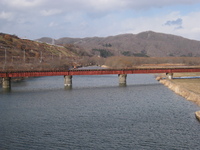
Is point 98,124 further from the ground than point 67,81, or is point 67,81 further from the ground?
point 67,81

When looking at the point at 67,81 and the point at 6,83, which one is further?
the point at 67,81

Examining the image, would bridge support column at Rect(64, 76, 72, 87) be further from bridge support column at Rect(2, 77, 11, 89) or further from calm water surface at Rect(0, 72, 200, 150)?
calm water surface at Rect(0, 72, 200, 150)

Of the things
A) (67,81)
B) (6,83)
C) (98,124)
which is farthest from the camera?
(67,81)

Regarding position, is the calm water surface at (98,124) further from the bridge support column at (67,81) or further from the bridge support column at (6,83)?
the bridge support column at (67,81)

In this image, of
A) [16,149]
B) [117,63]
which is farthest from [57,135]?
[117,63]

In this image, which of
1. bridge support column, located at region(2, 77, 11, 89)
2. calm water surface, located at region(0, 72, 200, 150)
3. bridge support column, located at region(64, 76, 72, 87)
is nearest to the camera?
calm water surface, located at region(0, 72, 200, 150)

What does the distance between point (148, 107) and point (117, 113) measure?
6.65 m

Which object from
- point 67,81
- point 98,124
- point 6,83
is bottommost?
point 98,124

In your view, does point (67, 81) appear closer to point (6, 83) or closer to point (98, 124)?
point (6, 83)

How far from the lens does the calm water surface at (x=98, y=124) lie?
29.0 metres

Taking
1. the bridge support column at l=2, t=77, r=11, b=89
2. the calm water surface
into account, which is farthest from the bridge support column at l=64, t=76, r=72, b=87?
the calm water surface

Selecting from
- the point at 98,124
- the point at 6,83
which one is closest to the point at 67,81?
the point at 6,83

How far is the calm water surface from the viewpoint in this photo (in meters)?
29.0

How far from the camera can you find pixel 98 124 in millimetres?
36438
